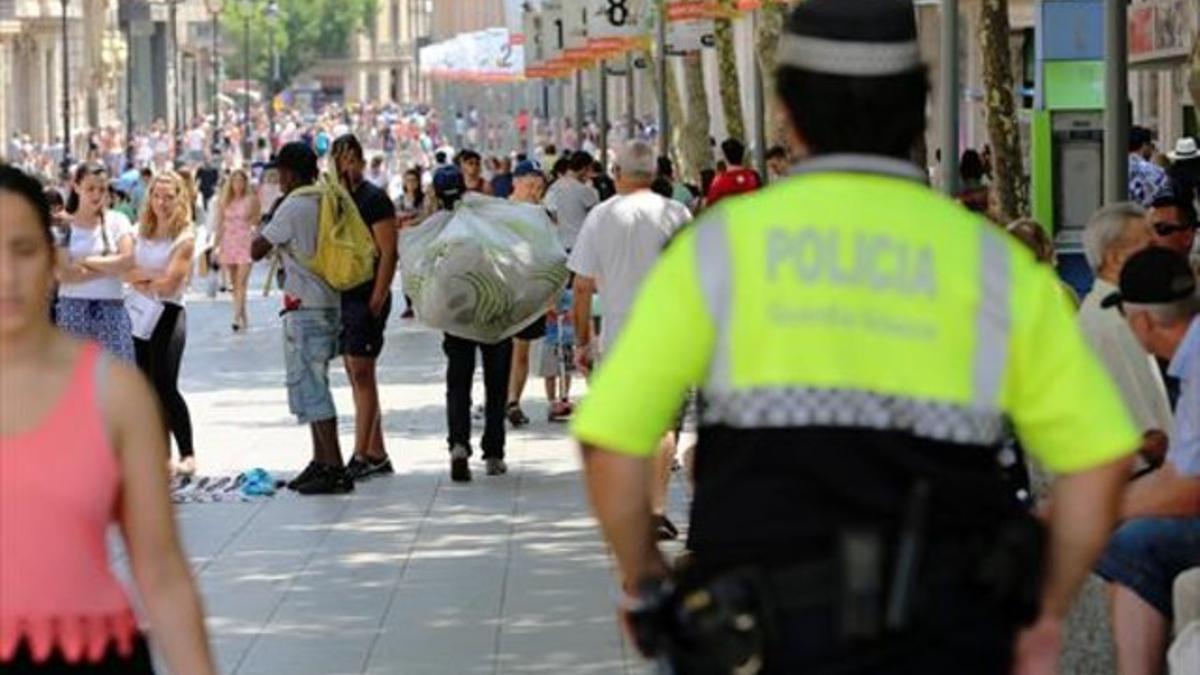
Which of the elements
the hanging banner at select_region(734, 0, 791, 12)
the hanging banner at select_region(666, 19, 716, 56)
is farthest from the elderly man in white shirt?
the hanging banner at select_region(666, 19, 716, 56)

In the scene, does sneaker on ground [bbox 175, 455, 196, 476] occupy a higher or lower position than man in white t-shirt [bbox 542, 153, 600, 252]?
lower

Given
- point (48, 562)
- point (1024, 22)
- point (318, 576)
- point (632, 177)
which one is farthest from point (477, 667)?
point (1024, 22)

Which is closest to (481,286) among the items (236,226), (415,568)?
(415,568)

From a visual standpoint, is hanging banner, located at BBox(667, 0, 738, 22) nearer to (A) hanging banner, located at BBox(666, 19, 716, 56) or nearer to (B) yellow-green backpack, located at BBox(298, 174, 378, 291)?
(A) hanging banner, located at BBox(666, 19, 716, 56)

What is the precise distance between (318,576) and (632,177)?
7.41ft

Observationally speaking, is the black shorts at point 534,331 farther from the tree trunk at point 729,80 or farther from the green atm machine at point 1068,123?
the tree trunk at point 729,80

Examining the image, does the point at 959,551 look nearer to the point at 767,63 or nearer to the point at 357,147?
the point at 357,147

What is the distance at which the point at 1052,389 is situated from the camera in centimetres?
503

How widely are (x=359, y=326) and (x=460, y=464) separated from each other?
101 centimetres

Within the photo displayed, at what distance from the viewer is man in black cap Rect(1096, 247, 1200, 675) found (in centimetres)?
904

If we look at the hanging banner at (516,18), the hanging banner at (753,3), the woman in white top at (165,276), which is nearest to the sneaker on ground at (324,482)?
the woman in white top at (165,276)

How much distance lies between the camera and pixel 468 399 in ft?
62.2

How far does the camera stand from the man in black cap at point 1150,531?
9.04m

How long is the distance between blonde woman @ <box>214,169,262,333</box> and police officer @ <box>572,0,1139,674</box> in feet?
103
